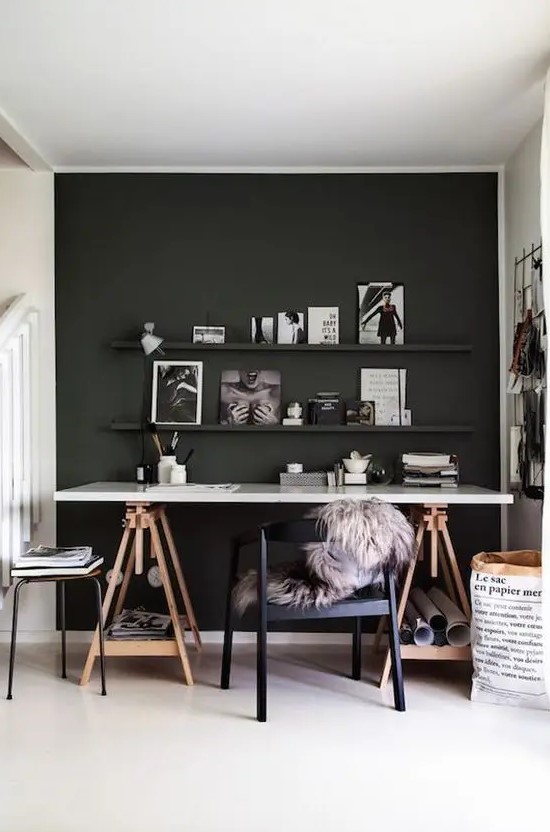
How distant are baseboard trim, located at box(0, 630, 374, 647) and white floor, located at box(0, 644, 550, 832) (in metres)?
0.52

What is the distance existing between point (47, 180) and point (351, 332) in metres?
1.89

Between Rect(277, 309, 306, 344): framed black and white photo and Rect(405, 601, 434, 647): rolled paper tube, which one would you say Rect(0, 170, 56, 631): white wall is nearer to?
Rect(277, 309, 306, 344): framed black and white photo

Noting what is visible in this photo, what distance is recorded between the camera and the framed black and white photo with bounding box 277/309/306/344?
445 centimetres

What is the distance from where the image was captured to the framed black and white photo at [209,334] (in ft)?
14.6

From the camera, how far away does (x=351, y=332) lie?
446cm

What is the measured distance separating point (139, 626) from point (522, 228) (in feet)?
8.96

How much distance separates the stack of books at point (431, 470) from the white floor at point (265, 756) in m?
0.93

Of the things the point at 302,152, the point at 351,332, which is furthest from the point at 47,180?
the point at 351,332

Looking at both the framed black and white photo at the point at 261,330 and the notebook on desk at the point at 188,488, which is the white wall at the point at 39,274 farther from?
the framed black and white photo at the point at 261,330

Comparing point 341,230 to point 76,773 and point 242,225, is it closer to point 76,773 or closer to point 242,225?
point 242,225

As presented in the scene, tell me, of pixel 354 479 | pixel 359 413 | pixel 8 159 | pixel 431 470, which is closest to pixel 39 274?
pixel 8 159

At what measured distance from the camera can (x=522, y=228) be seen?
4102 mm

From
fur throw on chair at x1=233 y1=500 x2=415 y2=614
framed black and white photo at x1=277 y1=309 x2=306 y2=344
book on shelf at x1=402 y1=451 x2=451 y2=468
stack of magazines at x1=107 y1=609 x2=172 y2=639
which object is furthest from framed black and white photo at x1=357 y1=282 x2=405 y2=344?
stack of magazines at x1=107 y1=609 x2=172 y2=639

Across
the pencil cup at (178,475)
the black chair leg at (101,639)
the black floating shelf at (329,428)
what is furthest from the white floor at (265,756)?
the black floating shelf at (329,428)
